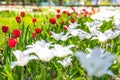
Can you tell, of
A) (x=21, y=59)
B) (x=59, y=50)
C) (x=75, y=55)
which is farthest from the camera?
(x=59, y=50)

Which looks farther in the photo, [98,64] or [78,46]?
[78,46]

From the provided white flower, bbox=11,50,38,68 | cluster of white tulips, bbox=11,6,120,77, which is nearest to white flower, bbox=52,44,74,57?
cluster of white tulips, bbox=11,6,120,77

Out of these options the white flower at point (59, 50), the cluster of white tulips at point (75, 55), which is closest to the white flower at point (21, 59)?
the cluster of white tulips at point (75, 55)

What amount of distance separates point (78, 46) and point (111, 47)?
0.63 metres

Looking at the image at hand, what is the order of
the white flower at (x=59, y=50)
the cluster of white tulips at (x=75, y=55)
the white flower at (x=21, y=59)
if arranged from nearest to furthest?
the cluster of white tulips at (x=75, y=55), the white flower at (x=21, y=59), the white flower at (x=59, y=50)

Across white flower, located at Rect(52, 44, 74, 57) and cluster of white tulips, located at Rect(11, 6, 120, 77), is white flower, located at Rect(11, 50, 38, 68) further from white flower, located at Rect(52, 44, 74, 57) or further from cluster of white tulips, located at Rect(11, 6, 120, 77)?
white flower, located at Rect(52, 44, 74, 57)

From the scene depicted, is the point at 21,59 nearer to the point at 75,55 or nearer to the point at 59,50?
the point at 59,50

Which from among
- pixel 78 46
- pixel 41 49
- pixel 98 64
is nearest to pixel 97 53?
pixel 98 64

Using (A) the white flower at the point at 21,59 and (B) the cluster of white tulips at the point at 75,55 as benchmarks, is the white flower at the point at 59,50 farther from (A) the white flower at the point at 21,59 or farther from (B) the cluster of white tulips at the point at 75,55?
(A) the white flower at the point at 21,59

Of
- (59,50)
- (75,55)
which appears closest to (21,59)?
(59,50)

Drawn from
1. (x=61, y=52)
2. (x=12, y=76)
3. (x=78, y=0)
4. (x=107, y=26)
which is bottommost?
(x=78, y=0)

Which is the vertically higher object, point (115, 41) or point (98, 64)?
point (98, 64)

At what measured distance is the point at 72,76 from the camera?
365cm

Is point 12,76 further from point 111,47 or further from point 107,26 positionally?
point 107,26
